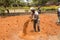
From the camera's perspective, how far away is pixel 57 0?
50.0m

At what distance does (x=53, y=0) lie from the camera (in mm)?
50094

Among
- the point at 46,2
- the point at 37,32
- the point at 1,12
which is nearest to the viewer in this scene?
the point at 37,32

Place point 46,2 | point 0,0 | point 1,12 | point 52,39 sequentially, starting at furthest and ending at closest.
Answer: point 46,2
point 0,0
point 1,12
point 52,39

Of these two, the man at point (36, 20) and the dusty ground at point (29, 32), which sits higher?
the man at point (36, 20)

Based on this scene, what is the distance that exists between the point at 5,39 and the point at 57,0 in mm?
39107

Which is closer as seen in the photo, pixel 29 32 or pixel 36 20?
pixel 36 20

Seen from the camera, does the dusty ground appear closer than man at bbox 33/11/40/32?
Yes

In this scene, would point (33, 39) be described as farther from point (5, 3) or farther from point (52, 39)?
point (5, 3)

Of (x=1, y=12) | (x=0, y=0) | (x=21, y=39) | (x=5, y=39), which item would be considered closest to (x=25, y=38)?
(x=21, y=39)

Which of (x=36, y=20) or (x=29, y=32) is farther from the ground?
(x=36, y=20)

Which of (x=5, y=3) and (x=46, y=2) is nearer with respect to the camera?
(x=5, y=3)

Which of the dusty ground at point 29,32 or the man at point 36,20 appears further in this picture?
the man at point 36,20

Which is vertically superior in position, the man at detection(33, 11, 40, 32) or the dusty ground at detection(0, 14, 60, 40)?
the man at detection(33, 11, 40, 32)

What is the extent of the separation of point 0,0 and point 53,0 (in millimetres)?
21313
